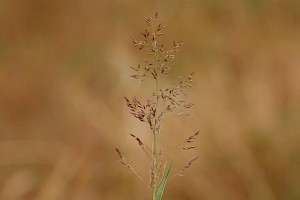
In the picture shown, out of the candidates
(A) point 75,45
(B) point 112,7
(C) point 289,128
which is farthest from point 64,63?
(C) point 289,128

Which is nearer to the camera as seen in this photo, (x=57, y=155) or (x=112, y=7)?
(x=57, y=155)

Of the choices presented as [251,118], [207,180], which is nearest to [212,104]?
[251,118]

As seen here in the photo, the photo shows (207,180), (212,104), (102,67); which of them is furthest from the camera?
(102,67)

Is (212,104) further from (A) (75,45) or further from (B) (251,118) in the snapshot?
(A) (75,45)

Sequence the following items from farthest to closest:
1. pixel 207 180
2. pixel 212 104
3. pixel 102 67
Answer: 1. pixel 102 67
2. pixel 212 104
3. pixel 207 180

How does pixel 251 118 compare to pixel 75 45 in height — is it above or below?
below

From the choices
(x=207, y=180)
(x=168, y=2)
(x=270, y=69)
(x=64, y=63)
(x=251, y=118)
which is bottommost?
(x=207, y=180)
